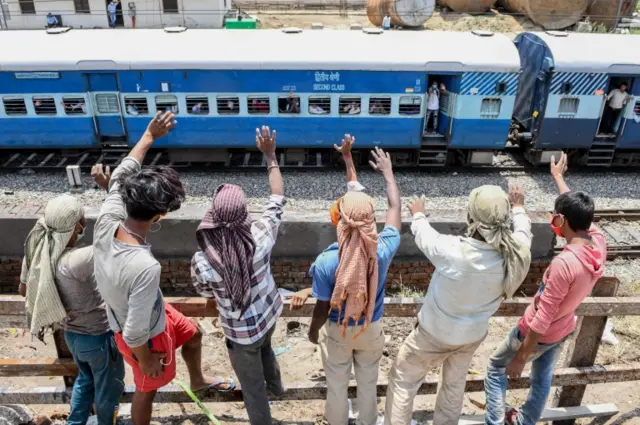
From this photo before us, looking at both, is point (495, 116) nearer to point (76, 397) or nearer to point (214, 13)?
point (76, 397)

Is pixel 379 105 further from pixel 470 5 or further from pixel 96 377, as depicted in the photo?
pixel 470 5

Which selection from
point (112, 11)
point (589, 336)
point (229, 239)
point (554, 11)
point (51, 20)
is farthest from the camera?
point (112, 11)

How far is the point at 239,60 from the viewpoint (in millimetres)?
12094

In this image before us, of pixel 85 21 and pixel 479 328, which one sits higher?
pixel 479 328

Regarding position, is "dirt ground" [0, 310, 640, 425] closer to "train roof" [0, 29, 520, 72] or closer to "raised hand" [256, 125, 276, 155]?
"raised hand" [256, 125, 276, 155]

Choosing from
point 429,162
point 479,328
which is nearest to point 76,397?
point 479,328

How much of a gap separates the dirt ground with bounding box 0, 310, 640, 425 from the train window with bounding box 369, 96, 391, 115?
21.5 ft

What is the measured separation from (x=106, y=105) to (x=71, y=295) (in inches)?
410

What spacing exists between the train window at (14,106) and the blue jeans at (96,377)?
1110 centimetres

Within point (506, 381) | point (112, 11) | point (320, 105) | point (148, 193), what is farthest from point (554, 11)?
point (148, 193)

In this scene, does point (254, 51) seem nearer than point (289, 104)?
Yes

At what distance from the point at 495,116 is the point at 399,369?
10378mm

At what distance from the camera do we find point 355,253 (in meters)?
3.10

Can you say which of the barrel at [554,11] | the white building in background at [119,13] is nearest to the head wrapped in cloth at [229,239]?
the white building in background at [119,13]
